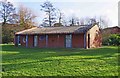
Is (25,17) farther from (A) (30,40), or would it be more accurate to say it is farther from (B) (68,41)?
(B) (68,41)

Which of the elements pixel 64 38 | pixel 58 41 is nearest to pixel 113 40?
pixel 64 38

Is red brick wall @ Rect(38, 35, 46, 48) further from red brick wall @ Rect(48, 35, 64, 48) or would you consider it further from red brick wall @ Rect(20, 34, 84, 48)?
red brick wall @ Rect(48, 35, 64, 48)

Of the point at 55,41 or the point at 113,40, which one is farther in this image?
the point at 113,40

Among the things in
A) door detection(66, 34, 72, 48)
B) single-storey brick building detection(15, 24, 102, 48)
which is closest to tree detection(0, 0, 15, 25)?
single-storey brick building detection(15, 24, 102, 48)

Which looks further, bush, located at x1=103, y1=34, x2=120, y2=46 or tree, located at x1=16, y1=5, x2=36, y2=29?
tree, located at x1=16, y1=5, x2=36, y2=29

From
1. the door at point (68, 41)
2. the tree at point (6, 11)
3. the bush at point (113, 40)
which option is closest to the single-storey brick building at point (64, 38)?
the door at point (68, 41)

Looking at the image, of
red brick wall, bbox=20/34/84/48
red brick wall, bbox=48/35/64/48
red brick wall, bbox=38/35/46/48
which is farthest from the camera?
red brick wall, bbox=38/35/46/48

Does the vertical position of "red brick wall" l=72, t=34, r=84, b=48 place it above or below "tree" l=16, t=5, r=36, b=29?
below

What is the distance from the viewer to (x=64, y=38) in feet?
96.6

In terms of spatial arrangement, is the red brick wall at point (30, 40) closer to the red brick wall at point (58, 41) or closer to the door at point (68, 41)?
the red brick wall at point (58, 41)

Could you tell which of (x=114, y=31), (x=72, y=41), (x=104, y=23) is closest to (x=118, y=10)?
(x=72, y=41)

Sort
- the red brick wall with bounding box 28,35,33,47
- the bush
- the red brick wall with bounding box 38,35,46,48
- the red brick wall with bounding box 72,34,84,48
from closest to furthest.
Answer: the red brick wall with bounding box 72,34,84,48 → the red brick wall with bounding box 38,35,46,48 → the red brick wall with bounding box 28,35,33,47 → the bush

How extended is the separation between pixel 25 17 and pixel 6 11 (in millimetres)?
4884

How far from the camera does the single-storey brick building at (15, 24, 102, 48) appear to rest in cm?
2845
